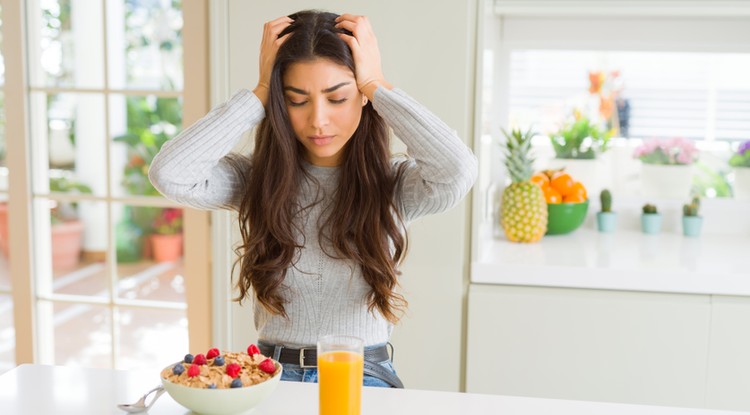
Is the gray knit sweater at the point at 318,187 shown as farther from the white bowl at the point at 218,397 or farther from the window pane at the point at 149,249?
the window pane at the point at 149,249

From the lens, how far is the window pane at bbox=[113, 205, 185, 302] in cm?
591

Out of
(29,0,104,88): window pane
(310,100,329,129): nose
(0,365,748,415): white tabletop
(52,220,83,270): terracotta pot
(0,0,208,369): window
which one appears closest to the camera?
(0,365,748,415): white tabletop

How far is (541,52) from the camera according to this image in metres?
2.85

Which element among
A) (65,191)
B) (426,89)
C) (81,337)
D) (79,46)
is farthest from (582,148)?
(65,191)

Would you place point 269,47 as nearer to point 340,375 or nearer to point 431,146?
point 431,146

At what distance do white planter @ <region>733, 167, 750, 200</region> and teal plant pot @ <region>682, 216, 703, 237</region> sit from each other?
206 millimetres

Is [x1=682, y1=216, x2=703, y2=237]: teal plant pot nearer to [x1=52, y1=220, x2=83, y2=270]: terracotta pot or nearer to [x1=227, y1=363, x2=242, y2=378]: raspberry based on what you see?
[x1=227, y1=363, x2=242, y2=378]: raspberry

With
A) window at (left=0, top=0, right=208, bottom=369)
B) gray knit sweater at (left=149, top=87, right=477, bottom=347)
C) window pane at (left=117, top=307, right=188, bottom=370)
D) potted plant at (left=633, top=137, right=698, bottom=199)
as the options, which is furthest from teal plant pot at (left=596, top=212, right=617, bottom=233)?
window pane at (left=117, top=307, right=188, bottom=370)

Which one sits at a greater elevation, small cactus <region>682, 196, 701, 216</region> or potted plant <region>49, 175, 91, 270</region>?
small cactus <region>682, 196, 701, 216</region>

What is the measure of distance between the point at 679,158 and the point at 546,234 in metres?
0.57

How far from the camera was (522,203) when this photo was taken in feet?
8.01

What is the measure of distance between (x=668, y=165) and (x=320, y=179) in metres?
1.64

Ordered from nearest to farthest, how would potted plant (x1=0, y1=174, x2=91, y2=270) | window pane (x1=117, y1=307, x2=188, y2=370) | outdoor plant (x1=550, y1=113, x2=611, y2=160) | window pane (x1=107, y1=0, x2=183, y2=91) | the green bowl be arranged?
the green bowl < outdoor plant (x1=550, y1=113, x2=611, y2=160) < window pane (x1=117, y1=307, x2=188, y2=370) < potted plant (x1=0, y1=174, x2=91, y2=270) < window pane (x1=107, y1=0, x2=183, y2=91)

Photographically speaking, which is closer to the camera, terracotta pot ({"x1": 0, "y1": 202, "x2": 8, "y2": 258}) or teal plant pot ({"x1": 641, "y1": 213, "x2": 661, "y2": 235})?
teal plant pot ({"x1": 641, "y1": 213, "x2": 661, "y2": 235})
